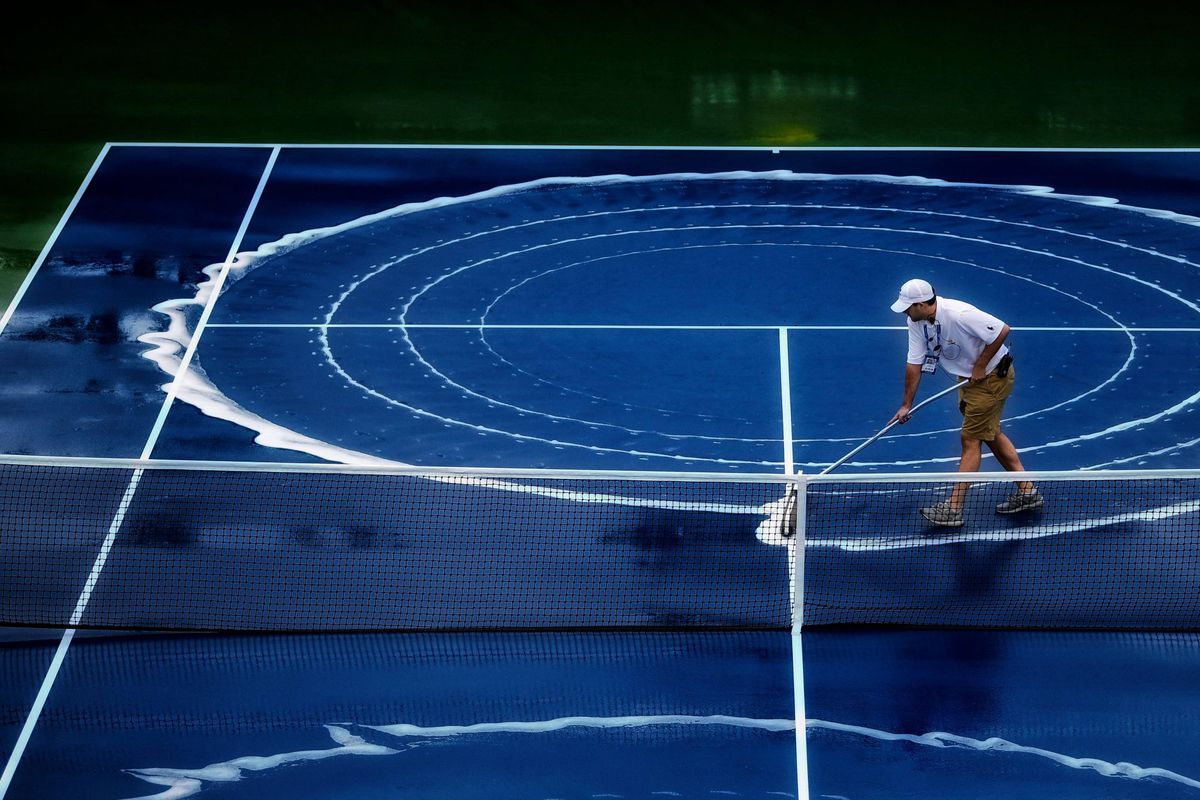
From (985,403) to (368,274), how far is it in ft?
20.9

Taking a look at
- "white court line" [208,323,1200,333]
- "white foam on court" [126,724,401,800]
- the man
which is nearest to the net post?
the man

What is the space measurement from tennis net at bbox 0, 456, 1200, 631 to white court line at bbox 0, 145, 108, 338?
2.92 meters

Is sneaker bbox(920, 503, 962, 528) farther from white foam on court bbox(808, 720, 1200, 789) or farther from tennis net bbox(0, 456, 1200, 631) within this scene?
white foam on court bbox(808, 720, 1200, 789)

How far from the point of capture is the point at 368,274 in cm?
1538

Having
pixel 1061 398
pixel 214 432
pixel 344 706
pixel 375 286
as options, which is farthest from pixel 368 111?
pixel 344 706

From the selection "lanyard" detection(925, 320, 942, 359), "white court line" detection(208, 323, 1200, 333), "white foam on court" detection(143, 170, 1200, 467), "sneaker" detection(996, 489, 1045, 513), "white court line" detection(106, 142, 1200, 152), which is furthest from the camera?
"white court line" detection(106, 142, 1200, 152)

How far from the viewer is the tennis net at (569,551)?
1052cm

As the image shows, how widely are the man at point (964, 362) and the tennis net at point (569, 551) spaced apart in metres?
0.40

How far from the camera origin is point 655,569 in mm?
11016

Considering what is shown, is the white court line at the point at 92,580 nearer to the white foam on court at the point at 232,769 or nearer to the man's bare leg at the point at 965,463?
the white foam on court at the point at 232,769

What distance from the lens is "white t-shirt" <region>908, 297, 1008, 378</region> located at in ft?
35.7

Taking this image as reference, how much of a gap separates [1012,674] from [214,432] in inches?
243

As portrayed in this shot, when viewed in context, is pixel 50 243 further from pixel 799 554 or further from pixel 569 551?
pixel 799 554

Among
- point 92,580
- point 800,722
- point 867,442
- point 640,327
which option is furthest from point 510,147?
point 800,722
